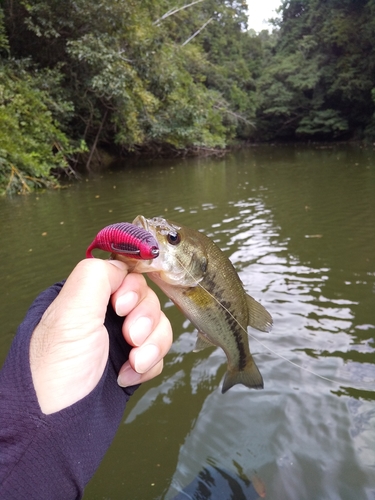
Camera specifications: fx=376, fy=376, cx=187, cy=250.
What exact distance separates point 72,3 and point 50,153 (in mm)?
5435

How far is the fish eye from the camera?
5.66ft

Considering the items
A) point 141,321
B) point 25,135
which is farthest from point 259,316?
point 25,135

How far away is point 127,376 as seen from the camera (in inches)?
61.3

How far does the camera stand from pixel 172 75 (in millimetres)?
19172

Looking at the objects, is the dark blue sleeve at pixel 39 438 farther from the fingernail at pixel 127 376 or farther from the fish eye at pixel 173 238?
the fish eye at pixel 173 238

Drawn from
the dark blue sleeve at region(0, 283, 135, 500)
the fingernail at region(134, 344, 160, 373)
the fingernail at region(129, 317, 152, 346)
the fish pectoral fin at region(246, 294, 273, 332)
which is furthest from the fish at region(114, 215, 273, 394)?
the dark blue sleeve at region(0, 283, 135, 500)

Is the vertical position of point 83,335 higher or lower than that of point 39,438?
higher

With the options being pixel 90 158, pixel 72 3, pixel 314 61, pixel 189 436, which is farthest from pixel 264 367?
pixel 314 61

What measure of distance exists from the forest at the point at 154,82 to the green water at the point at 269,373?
6.76m

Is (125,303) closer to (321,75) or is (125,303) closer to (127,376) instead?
(127,376)

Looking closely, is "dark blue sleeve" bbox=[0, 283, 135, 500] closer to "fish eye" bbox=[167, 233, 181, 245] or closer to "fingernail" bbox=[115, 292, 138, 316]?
"fingernail" bbox=[115, 292, 138, 316]

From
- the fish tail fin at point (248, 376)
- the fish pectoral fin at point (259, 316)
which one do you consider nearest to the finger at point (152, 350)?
the fish pectoral fin at point (259, 316)

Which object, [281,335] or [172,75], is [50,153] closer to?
[172,75]

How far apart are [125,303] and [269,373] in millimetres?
2466
